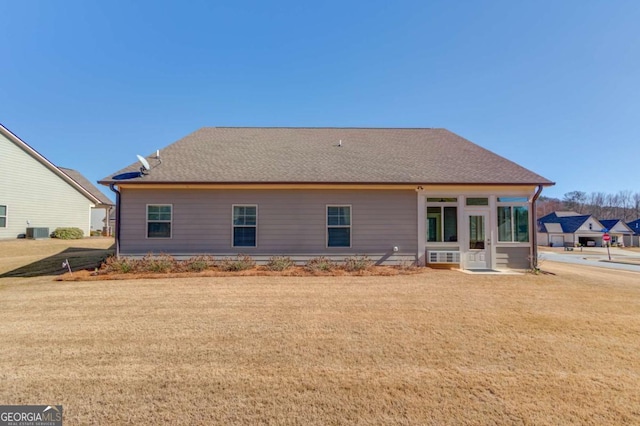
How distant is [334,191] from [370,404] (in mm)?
8127

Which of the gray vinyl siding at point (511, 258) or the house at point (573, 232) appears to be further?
the house at point (573, 232)

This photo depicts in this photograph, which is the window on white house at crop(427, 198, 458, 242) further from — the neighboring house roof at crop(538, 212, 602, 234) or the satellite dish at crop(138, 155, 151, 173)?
the neighboring house roof at crop(538, 212, 602, 234)

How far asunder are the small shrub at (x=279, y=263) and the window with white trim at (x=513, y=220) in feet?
25.3

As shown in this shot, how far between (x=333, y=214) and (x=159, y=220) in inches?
246

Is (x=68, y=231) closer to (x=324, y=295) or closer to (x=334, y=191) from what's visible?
(x=334, y=191)

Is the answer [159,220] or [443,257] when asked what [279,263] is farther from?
[443,257]

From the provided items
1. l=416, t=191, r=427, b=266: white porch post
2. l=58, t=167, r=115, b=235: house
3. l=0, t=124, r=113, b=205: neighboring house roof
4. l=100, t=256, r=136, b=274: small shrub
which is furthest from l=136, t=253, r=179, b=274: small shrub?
l=58, t=167, r=115, b=235: house

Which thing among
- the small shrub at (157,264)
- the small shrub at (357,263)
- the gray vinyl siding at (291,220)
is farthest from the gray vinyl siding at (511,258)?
the small shrub at (157,264)

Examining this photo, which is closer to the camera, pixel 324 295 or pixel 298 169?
pixel 324 295

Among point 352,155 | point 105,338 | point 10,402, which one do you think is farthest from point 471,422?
point 352,155

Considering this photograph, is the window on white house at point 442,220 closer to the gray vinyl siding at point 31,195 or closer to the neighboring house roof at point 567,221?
the gray vinyl siding at point 31,195

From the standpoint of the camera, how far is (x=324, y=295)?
22.3ft

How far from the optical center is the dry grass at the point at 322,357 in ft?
9.25

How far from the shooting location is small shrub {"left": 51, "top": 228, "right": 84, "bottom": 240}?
1864 cm
